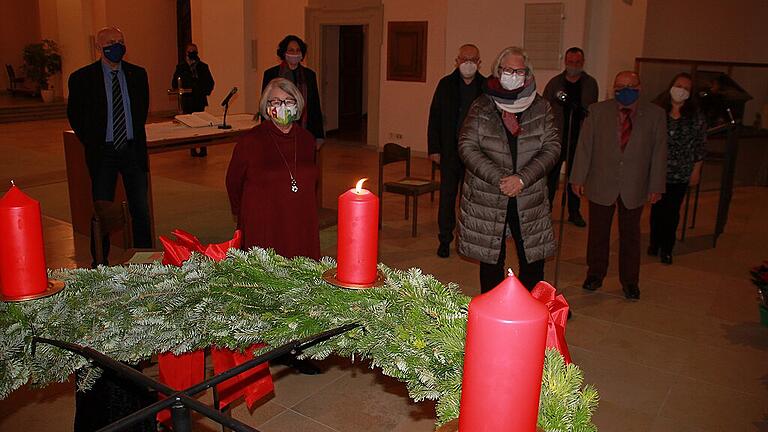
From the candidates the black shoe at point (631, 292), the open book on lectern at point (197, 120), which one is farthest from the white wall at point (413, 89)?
the black shoe at point (631, 292)

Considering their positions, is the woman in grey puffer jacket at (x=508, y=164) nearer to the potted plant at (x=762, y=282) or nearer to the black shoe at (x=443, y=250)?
the potted plant at (x=762, y=282)

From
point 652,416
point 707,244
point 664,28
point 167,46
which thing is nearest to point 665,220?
point 707,244

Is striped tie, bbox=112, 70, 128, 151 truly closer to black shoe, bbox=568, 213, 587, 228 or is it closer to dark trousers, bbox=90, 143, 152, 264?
dark trousers, bbox=90, 143, 152, 264

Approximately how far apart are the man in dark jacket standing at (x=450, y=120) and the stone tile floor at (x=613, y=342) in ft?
1.31

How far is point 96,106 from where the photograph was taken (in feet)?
15.5

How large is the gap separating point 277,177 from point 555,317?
2.20 m

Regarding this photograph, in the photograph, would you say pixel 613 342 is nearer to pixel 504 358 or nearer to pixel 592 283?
pixel 592 283

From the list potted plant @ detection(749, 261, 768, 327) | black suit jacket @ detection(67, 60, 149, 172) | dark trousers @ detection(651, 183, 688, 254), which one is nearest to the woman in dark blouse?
dark trousers @ detection(651, 183, 688, 254)

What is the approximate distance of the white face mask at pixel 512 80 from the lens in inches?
137

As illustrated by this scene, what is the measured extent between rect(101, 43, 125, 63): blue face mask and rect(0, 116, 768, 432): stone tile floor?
1717 millimetres

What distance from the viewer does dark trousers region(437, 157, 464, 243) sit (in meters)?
5.60

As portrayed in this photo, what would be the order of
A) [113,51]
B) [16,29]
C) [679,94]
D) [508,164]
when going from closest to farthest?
[508,164] → [113,51] → [679,94] → [16,29]

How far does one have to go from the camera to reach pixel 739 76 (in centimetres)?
1042

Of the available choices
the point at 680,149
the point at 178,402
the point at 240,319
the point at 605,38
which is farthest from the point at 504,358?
the point at 605,38
